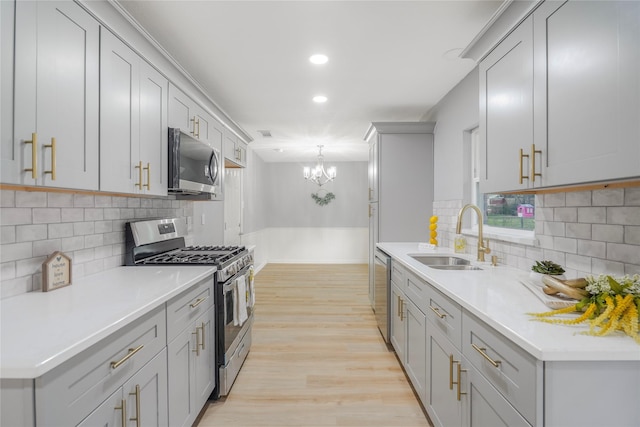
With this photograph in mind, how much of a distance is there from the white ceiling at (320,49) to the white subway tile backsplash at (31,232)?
4.55 feet

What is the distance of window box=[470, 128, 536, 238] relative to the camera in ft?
7.36

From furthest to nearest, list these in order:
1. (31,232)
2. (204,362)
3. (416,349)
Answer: (416,349), (204,362), (31,232)

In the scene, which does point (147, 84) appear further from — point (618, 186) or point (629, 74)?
point (618, 186)

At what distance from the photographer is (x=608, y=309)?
3.33 ft

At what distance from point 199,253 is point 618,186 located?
8.49 feet

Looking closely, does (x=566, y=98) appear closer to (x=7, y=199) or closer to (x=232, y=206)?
(x=7, y=199)

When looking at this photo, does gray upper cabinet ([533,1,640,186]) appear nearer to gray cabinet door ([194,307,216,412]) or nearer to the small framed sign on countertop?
gray cabinet door ([194,307,216,412])

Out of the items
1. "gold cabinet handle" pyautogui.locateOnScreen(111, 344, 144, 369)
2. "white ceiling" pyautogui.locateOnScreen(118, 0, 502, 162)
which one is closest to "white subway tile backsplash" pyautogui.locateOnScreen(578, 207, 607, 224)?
"white ceiling" pyautogui.locateOnScreen(118, 0, 502, 162)

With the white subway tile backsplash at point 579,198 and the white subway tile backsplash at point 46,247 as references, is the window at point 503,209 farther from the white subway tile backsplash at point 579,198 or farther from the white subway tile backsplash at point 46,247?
the white subway tile backsplash at point 46,247

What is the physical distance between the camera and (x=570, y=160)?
125cm

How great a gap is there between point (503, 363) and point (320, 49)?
Result: 2.28m

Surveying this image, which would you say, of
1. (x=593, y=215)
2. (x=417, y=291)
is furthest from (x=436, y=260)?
(x=593, y=215)

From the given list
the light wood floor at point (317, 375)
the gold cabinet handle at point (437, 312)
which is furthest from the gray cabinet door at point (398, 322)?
the gold cabinet handle at point (437, 312)

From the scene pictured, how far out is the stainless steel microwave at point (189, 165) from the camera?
2.24 m
